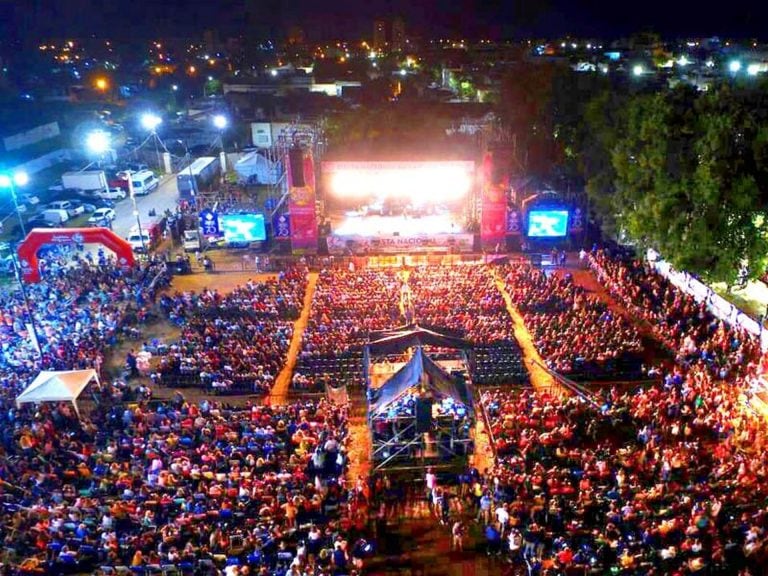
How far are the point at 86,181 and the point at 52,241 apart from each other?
1656 cm

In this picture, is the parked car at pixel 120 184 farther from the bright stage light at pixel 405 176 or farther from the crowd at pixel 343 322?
the crowd at pixel 343 322

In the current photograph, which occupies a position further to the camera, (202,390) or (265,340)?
(265,340)

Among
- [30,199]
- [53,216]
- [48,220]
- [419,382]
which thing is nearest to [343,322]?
[419,382]

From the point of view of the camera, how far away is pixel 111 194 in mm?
39812

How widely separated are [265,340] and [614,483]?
1096 centimetres

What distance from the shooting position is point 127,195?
40812 mm

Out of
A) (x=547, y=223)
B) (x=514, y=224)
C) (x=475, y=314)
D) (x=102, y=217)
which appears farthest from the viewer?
(x=102, y=217)

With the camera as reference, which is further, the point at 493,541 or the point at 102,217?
the point at 102,217

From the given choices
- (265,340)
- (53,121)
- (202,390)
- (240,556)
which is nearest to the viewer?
(240,556)

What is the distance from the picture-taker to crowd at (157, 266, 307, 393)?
1770cm

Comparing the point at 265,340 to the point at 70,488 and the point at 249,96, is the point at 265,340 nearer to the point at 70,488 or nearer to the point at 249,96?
the point at 70,488

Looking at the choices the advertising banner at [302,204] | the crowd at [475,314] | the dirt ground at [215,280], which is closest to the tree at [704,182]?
the crowd at [475,314]

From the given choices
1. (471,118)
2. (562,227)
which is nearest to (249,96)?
(471,118)

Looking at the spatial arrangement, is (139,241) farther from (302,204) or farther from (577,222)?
(577,222)
